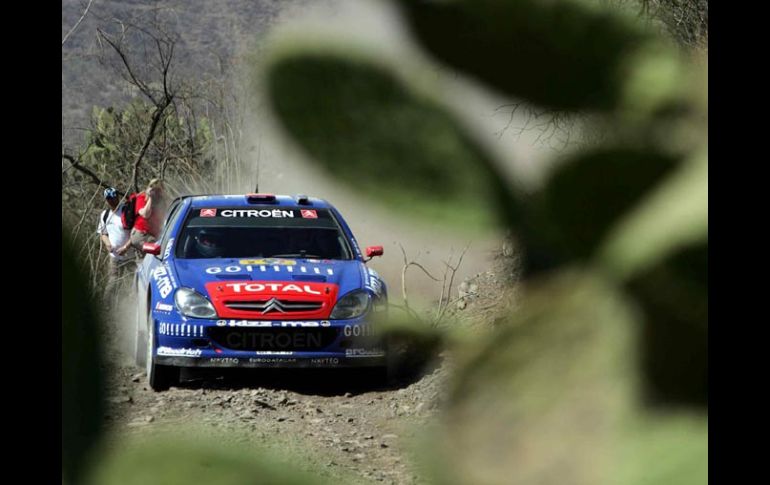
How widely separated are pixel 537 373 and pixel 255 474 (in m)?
0.04

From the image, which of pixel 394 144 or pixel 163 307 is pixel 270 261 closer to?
pixel 163 307

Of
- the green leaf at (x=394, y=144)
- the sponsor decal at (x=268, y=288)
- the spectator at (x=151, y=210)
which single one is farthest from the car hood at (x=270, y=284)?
the green leaf at (x=394, y=144)

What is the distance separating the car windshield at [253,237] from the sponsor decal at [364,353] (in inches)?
1.8

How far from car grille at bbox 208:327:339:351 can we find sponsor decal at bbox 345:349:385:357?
3 centimetres

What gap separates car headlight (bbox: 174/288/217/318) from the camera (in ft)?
1.49

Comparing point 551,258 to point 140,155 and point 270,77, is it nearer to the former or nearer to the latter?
point 270,77

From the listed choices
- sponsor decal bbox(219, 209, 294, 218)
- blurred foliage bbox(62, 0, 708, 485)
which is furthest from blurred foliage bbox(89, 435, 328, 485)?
sponsor decal bbox(219, 209, 294, 218)

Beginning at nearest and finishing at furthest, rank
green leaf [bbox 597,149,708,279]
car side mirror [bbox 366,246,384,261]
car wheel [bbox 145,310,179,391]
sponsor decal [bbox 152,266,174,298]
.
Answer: green leaf [bbox 597,149,708,279] < car side mirror [bbox 366,246,384,261] < car wheel [bbox 145,310,179,391] < sponsor decal [bbox 152,266,174,298]

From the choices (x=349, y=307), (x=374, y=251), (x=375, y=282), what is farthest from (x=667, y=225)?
(x=349, y=307)

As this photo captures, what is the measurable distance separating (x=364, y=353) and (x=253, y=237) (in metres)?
0.10

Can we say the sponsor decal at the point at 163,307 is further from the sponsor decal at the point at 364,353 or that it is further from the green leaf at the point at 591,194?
the green leaf at the point at 591,194

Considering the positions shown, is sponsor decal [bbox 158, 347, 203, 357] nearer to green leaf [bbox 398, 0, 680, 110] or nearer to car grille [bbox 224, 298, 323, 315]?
car grille [bbox 224, 298, 323, 315]

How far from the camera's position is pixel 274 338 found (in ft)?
1.30

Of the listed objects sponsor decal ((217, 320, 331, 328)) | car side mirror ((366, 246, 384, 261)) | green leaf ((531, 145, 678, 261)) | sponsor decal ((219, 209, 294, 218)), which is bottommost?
green leaf ((531, 145, 678, 261))
